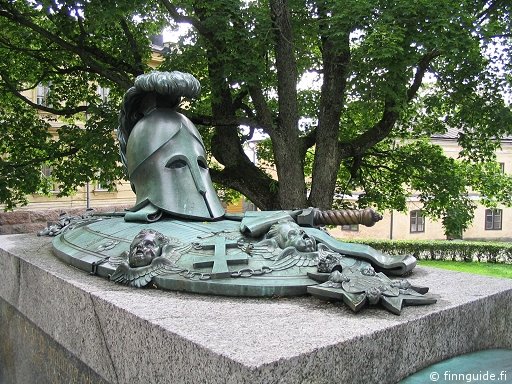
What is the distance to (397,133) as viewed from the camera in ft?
37.9

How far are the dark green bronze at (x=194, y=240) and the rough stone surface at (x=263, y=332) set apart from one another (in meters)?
0.07

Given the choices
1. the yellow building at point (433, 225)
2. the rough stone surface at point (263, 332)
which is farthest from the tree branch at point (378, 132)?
the yellow building at point (433, 225)

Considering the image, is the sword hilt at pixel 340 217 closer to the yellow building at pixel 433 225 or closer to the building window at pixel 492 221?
the yellow building at pixel 433 225

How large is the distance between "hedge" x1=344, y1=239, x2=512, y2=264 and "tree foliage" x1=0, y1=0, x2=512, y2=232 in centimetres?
421

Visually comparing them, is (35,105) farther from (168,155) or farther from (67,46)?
(168,155)

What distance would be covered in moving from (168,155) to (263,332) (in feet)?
6.47

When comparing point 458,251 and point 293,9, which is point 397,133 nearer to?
point 293,9

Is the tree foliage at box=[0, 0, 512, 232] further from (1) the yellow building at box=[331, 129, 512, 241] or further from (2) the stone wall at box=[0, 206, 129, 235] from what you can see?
(1) the yellow building at box=[331, 129, 512, 241]

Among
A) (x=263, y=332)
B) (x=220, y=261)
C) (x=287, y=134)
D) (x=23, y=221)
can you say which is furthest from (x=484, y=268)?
(x=263, y=332)

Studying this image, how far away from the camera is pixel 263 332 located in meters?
1.97

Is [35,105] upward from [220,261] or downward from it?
upward

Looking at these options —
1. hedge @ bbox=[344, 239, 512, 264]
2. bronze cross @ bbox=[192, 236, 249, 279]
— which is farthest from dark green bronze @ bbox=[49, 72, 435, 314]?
hedge @ bbox=[344, 239, 512, 264]

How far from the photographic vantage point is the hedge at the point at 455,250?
1504 cm

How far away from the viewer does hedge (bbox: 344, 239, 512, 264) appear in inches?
592
